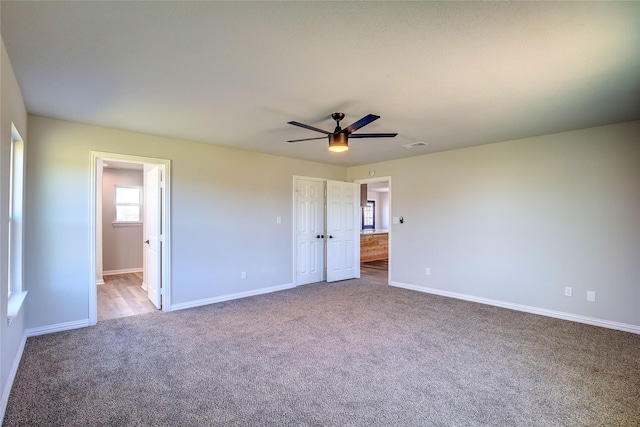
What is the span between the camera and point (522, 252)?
428cm

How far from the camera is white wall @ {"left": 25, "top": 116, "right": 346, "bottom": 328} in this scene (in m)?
3.35

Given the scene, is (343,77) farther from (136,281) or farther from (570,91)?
(136,281)

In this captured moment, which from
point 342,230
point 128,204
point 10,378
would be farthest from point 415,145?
point 128,204

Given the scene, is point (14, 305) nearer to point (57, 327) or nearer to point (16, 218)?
point (16, 218)

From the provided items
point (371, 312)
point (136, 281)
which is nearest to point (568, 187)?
point (371, 312)

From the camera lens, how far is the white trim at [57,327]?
3285 millimetres

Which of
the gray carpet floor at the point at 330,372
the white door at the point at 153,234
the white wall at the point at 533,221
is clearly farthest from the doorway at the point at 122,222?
the white wall at the point at 533,221

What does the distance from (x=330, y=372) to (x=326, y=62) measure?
2443mm

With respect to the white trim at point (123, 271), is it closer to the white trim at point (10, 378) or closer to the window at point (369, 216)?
the white trim at point (10, 378)

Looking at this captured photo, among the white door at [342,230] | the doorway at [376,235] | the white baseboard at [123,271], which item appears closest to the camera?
the white door at [342,230]

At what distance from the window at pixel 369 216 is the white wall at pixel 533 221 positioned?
6.15 meters

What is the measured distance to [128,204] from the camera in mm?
6965

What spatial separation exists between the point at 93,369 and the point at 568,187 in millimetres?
5573

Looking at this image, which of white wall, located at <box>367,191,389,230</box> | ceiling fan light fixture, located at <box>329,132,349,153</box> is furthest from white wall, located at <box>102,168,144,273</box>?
white wall, located at <box>367,191,389,230</box>
